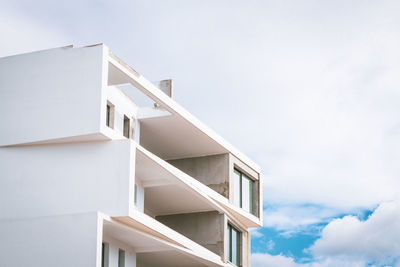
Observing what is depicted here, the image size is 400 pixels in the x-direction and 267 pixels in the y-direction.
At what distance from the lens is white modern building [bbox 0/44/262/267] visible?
28656 mm

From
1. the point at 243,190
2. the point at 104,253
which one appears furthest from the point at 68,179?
the point at 243,190

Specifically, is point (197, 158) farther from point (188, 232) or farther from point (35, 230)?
point (35, 230)

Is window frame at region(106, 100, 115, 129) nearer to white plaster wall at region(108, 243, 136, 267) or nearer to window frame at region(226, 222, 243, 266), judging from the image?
white plaster wall at region(108, 243, 136, 267)

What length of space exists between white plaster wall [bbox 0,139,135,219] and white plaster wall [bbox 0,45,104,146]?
0.70m

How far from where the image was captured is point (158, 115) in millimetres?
36469

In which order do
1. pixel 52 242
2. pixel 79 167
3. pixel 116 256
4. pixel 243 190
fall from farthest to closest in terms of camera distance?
pixel 243 190
pixel 116 256
pixel 79 167
pixel 52 242

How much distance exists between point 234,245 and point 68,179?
13.8 meters

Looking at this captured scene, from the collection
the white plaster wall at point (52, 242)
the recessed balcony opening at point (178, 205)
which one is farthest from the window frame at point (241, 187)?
the white plaster wall at point (52, 242)

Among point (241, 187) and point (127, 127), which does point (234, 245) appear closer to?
point (241, 187)

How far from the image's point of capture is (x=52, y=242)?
2850cm

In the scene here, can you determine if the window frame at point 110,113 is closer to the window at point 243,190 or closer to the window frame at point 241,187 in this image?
the window frame at point 241,187

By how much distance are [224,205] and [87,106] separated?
11.6 meters

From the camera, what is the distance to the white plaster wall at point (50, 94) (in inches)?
1194

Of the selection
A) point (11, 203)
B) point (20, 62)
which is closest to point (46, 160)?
point (11, 203)
